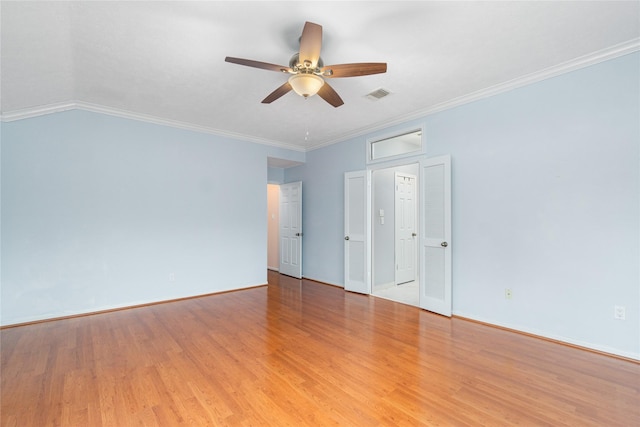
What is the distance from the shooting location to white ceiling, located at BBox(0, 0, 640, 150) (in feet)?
7.07

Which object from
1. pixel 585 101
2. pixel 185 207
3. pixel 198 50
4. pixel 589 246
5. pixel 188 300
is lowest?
pixel 188 300

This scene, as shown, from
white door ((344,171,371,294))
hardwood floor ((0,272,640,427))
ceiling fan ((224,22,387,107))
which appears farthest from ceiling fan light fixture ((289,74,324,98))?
white door ((344,171,371,294))

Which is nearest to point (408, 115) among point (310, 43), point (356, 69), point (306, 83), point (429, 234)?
point (429, 234)

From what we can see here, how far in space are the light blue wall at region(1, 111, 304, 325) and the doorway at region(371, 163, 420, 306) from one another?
7.64 feet

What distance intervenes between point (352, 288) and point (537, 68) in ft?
13.0

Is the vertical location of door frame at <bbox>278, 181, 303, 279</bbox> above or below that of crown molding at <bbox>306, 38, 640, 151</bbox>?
below

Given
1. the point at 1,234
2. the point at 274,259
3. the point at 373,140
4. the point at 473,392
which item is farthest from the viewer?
the point at 274,259

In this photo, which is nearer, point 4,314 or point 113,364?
point 113,364

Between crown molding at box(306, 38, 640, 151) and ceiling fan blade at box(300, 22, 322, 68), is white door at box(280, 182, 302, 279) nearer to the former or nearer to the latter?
crown molding at box(306, 38, 640, 151)

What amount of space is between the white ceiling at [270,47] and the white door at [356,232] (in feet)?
4.89

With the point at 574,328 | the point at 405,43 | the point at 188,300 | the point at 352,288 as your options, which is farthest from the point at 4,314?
the point at 574,328

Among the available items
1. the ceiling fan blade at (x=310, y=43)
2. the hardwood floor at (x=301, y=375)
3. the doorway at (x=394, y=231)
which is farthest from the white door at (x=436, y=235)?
the ceiling fan blade at (x=310, y=43)

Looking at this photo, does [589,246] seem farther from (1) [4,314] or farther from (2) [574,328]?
(1) [4,314]

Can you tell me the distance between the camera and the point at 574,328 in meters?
2.92
